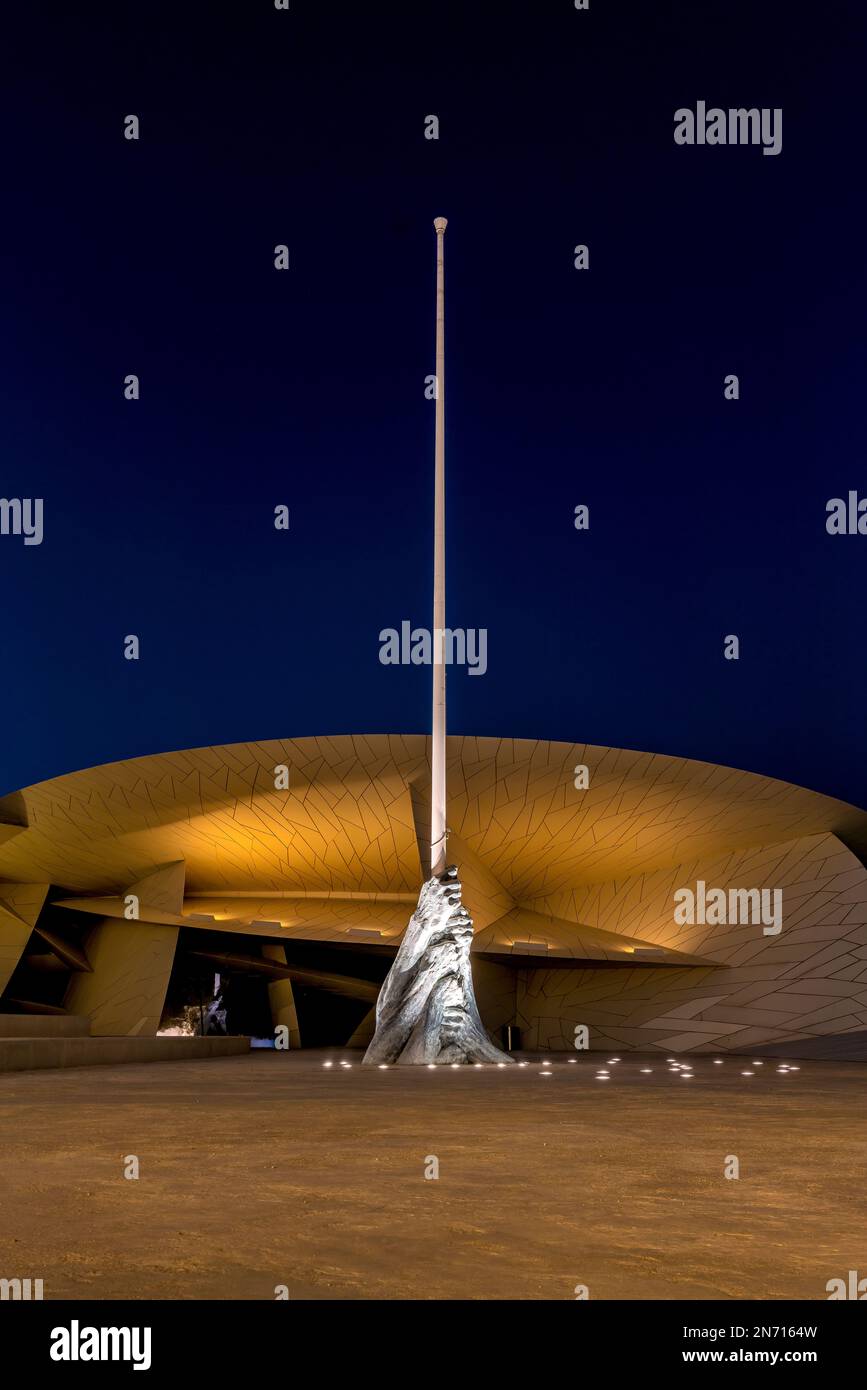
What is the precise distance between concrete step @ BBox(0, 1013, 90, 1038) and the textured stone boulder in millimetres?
5813

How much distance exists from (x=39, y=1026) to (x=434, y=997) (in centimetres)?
775

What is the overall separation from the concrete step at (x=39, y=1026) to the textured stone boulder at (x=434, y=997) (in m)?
5.81

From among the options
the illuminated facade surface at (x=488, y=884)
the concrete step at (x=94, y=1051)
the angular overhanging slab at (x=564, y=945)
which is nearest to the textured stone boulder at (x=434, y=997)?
the concrete step at (x=94, y=1051)

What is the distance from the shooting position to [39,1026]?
17.4 metres

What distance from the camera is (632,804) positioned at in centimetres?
2347

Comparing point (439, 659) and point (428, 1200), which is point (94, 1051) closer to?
point (439, 659)

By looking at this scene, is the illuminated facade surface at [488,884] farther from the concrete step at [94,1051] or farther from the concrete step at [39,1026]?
the concrete step at [94,1051]

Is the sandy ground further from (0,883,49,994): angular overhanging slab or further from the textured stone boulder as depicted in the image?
(0,883,49,994): angular overhanging slab

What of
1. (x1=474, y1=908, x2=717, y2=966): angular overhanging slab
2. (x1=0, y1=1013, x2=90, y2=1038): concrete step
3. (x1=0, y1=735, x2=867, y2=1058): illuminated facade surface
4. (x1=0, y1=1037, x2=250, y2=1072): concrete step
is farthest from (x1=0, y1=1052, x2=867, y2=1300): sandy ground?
(x1=474, y1=908, x2=717, y2=966): angular overhanging slab

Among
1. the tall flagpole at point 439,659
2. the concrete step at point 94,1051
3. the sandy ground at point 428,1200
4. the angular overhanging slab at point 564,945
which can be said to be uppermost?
the tall flagpole at point 439,659

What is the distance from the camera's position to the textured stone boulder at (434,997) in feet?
46.1
